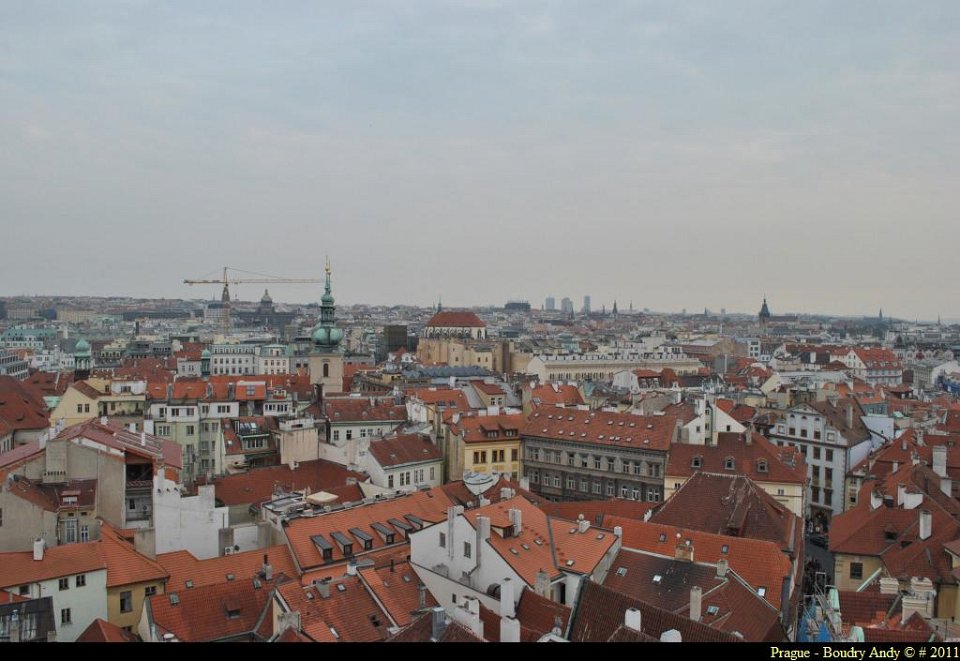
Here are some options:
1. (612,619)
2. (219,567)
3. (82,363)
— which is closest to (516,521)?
(612,619)

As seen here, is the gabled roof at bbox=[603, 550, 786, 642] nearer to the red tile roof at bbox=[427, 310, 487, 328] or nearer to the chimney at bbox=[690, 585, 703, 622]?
the chimney at bbox=[690, 585, 703, 622]

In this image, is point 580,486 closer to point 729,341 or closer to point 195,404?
point 195,404

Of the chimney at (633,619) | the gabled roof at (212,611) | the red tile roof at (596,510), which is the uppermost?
the chimney at (633,619)

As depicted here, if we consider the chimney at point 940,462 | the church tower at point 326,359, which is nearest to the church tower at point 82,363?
the church tower at point 326,359

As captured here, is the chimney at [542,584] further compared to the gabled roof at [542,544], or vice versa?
the gabled roof at [542,544]

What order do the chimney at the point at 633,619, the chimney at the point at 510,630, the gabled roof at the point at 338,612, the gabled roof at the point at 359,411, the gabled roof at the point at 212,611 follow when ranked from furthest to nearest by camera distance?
the gabled roof at the point at 359,411 → the gabled roof at the point at 212,611 → the gabled roof at the point at 338,612 → the chimney at the point at 633,619 → the chimney at the point at 510,630

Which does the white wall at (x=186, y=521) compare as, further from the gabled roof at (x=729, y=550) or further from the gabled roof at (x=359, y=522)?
the gabled roof at (x=729, y=550)

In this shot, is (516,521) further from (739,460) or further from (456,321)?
(456,321)

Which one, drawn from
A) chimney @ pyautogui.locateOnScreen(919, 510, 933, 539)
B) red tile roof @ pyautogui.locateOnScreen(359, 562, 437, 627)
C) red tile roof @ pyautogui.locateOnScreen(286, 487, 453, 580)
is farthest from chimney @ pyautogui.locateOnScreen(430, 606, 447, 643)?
chimney @ pyautogui.locateOnScreen(919, 510, 933, 539)
